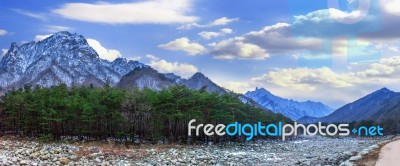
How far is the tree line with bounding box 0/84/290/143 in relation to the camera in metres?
47.9

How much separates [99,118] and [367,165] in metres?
34.1

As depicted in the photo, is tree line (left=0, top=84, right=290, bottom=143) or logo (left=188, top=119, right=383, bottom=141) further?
logo (left=188, top=119, right=383, bottom=141)

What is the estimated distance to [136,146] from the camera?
1762 inches

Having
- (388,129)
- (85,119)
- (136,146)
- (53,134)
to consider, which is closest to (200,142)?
→ (136,146)

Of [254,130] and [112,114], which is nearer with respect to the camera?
[112,114]

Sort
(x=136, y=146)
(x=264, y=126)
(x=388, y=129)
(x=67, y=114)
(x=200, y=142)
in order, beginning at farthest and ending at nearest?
(x=388, y=129) → (x=264, y=126) → (x=200, y=142) → (x=67, y=114) → (x=136, y=146)

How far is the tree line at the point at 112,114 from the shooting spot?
157 feet

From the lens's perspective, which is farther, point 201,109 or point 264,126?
point 264,126

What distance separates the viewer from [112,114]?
48.1m

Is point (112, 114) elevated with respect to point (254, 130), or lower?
elevated

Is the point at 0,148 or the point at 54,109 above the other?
the point at 54,109

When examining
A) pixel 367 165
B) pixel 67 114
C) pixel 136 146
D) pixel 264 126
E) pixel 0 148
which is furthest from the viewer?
pixel 264 126

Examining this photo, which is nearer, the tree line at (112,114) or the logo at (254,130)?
the tree line at (112,114)

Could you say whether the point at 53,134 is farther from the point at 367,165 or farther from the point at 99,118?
the point at 367,165
